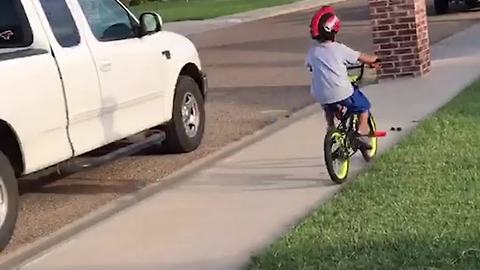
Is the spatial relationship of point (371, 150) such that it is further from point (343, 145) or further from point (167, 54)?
point (167, 54)

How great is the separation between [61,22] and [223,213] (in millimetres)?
2219

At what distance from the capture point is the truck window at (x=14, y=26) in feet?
27.9

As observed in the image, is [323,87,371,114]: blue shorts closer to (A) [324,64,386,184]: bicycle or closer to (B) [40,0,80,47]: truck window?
(A) [324,64,386,184]: bicycle

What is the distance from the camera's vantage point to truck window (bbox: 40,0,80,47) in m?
8.68

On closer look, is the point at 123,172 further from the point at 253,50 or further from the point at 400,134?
the point at 253,50

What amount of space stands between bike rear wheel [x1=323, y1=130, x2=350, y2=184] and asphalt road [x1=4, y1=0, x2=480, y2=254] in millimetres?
1753

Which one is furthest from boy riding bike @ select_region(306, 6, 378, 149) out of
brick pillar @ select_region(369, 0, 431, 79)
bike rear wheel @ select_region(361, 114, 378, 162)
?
brick pillar @ select_region(369, 0, 431, 79)

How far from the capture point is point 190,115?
10852 millimetres

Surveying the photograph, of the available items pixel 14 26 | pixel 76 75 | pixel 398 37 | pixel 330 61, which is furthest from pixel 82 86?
pixel 398 37

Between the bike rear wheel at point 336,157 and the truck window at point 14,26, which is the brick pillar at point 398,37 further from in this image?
the truck window at point 14,26

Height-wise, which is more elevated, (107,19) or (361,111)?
(107,19)

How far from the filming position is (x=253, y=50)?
2241cm

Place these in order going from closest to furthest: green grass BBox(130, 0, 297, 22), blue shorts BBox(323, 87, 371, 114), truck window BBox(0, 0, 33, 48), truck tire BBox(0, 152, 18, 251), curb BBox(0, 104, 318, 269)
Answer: curb BBox(0, 104, 318, 269), truck tire BBox(0, 152, 18, 251), truck window BBox(0, 0, 33, 48), blue shorts BBox(323, 87, 371, 114), green grass BBox(130, 0, 297, 22)

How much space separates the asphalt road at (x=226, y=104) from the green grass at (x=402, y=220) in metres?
2.10
